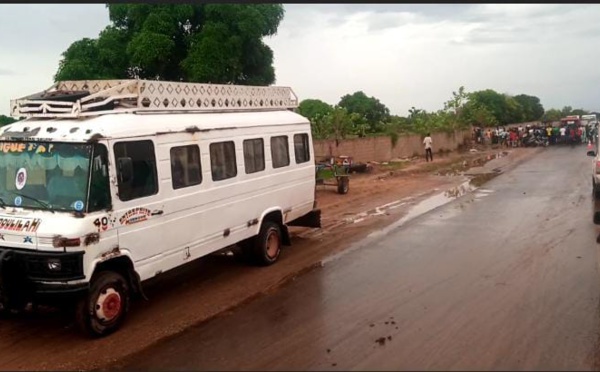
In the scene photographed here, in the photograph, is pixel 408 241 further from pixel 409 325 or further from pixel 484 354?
pixel 484 354

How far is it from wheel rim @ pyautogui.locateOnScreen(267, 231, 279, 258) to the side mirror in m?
3.35

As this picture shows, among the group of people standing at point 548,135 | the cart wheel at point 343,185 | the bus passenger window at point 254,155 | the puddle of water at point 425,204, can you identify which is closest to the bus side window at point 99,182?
the bus passenger window at point 254,155

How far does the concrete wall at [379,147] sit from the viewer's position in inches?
896

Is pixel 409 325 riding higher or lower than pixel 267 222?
lower

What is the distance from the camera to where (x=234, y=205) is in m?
8.46

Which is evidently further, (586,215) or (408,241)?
(586,215)

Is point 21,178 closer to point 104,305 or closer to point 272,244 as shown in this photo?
point 104,305

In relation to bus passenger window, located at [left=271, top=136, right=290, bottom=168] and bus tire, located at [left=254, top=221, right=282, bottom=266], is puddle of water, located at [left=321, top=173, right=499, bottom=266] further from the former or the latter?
bus passenger window, located at [left=271, top=136, right=290, bottom=168]

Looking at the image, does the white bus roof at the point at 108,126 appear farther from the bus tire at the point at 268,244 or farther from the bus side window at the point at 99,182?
the bus tire at the point at 268,244

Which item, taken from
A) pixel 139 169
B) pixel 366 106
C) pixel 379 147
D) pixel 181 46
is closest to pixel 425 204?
pixel 181 46

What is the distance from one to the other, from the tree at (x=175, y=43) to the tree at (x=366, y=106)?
107 ft

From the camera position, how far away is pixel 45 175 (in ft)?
21.1

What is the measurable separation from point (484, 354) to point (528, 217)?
7.92m

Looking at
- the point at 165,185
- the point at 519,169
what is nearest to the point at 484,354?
the point at 165,185
